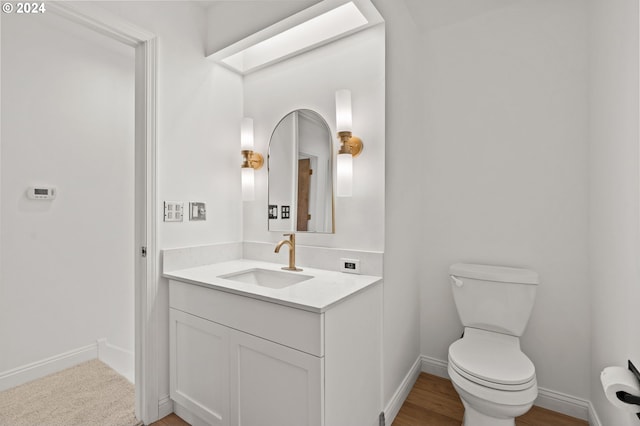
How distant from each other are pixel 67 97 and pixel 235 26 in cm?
145

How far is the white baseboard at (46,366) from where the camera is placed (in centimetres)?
207

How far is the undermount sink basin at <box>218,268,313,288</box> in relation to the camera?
1.78 m

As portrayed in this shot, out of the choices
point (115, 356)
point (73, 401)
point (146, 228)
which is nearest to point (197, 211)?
point (146, 228)

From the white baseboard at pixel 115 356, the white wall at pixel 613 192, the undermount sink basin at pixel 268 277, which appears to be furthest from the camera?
the white baseboard at pixel 115 356

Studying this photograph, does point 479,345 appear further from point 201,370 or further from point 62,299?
point 62,299

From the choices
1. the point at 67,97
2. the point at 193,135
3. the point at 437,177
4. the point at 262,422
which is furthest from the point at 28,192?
the point at 437,177

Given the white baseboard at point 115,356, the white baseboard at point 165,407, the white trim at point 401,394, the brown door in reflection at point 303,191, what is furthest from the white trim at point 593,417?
the white baseboard at point 115,356

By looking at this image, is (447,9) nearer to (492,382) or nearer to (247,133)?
(247,133)

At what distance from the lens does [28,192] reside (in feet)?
7.03

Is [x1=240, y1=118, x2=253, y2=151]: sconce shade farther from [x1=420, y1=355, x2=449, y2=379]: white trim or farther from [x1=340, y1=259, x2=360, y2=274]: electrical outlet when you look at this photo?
[x1=420, y1=355, x2=449, y2=379]: white trim

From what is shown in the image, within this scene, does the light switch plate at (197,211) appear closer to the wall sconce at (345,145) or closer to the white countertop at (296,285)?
the white countertop at (296,285)

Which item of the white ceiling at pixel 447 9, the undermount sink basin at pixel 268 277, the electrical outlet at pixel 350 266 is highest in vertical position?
the white ceiling at pixel 447 9

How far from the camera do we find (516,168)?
1940 millimetres

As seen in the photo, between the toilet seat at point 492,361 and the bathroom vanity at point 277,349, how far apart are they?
1.40 ft
